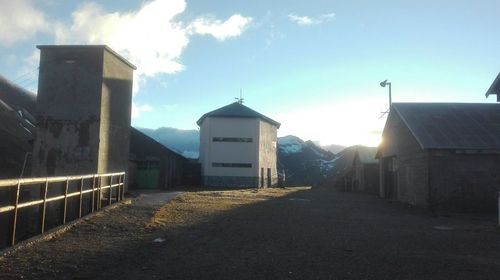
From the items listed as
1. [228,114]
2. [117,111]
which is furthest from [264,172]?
[117,111]

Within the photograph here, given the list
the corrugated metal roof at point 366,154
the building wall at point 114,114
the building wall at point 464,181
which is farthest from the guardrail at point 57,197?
the corrugated metal roof at point 366,154

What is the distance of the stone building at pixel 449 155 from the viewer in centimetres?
2198

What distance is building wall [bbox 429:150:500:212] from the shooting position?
2189 cm

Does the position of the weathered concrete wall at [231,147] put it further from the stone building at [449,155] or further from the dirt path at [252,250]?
the dirt path at [252,250]

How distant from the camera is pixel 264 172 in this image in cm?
4672

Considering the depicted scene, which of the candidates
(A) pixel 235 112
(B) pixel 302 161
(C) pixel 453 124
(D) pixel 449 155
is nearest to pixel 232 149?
(A) pixel 235 112

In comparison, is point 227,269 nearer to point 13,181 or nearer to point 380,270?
point 380,270

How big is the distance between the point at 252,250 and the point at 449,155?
15435 mm

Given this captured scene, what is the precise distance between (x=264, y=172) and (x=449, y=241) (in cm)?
3492

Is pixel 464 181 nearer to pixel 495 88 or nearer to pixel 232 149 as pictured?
pixel 495 88

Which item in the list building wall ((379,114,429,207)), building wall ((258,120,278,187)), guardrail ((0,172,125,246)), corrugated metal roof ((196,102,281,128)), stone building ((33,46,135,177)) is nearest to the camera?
guardrail ((0,172,125,246))

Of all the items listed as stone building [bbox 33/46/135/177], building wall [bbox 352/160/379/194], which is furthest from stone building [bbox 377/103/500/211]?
stone building [bbox 33/46/135/177]

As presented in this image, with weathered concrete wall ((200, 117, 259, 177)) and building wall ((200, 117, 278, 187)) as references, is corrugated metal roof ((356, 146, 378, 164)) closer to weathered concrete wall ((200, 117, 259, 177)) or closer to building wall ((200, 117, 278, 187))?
building wall ((200, 117, 278, 187))

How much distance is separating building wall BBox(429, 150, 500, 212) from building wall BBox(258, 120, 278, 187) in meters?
23.5
